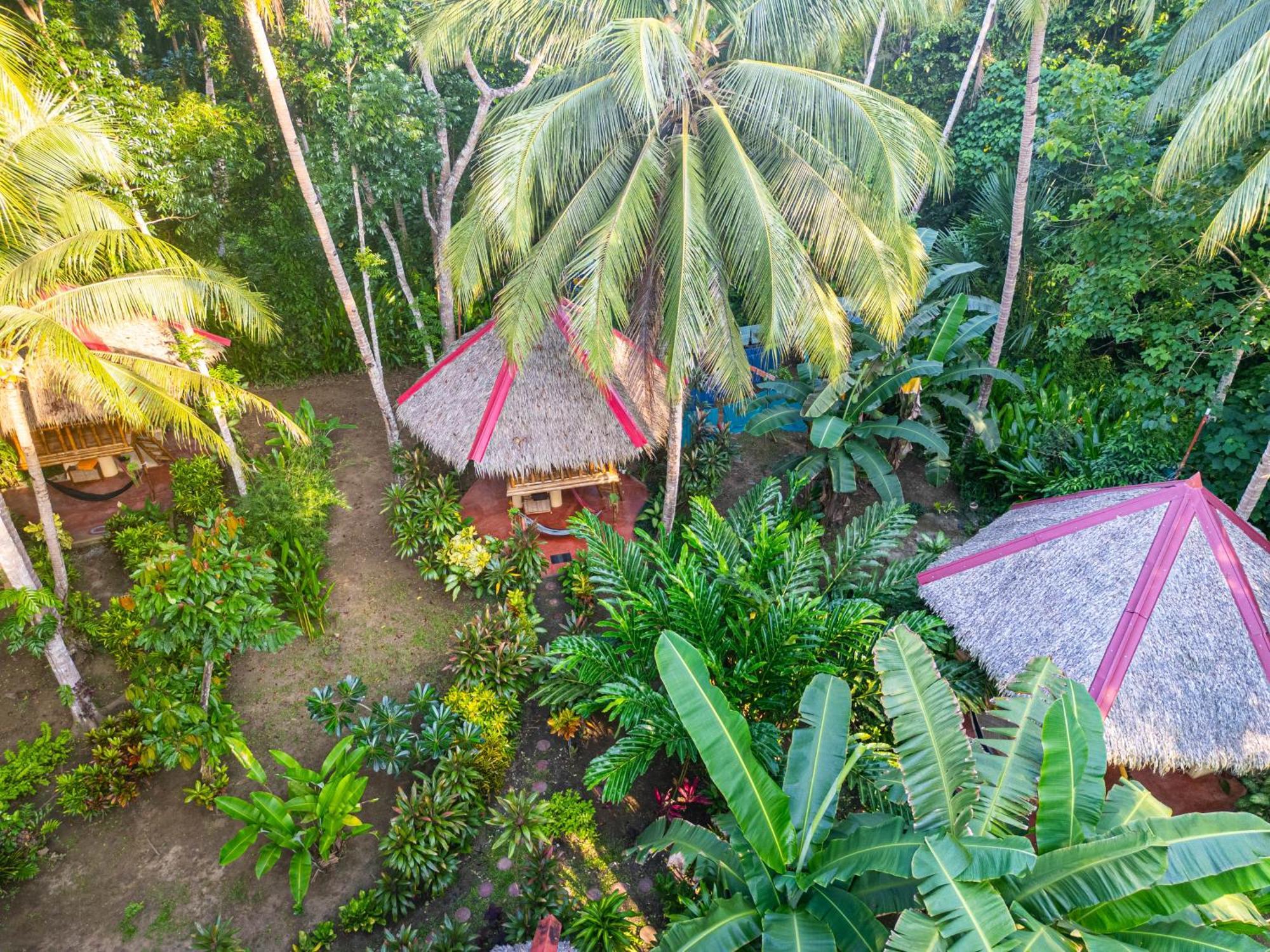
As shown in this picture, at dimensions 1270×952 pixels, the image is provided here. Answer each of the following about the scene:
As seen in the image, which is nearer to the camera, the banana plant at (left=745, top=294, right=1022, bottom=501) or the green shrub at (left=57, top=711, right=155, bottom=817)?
the green shrub at (left=57, top=711, right=155, bottom=817)

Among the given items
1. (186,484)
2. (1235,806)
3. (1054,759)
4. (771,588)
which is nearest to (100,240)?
(186,484)

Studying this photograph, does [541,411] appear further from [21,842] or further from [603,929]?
[21,842]

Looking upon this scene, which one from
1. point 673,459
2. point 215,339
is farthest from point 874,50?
point 215,339

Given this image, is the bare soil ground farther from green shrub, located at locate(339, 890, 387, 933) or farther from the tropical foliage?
the tropical foliage

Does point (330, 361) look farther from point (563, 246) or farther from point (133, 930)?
point (133, 930)

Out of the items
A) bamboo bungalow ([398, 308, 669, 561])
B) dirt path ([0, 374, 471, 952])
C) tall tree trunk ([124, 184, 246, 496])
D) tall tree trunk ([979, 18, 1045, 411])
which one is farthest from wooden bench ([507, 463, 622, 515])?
tall tree trunk ([979, 18, 1045, 411])

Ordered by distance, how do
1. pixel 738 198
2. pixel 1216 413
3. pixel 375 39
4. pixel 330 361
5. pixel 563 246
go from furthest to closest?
pixel 330 361 < pixel 375 39 < pixel 1216 413 < pixel 563 246 < pixel 738 198
